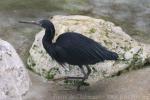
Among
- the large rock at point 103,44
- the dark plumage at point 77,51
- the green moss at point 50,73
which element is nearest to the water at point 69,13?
the large rock at point 103,44

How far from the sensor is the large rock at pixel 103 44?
7621mm

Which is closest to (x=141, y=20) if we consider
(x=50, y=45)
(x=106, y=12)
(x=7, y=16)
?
(x=106, y=12)

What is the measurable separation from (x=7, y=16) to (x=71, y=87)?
262cm

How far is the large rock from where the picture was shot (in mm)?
7621

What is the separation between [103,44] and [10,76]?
8.33ft

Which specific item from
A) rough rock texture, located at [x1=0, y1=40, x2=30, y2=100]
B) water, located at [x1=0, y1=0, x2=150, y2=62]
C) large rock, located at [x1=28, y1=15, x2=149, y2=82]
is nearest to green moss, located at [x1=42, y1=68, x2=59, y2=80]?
large rock, located at [x1=28, y1=15, x2=149, y2=82]

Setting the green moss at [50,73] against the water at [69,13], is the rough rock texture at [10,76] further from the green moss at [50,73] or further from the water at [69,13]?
the water at [69,13]

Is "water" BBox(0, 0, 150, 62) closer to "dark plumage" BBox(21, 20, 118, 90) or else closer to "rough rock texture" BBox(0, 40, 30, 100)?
"dark plumage" BBox(21, 20, 118, 90)

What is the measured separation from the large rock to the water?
684mm

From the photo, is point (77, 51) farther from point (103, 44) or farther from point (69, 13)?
point (69, 13)

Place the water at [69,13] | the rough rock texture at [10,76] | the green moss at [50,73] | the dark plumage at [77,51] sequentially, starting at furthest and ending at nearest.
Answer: the water at [69,13]
the green moss at [50,73]
the dark plumage at [77,51]
the rough rock texture at [10,76]

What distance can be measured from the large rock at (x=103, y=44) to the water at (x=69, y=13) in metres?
0.68

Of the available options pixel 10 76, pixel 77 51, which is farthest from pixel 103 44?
pixel 10 76

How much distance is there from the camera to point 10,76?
552 cm
